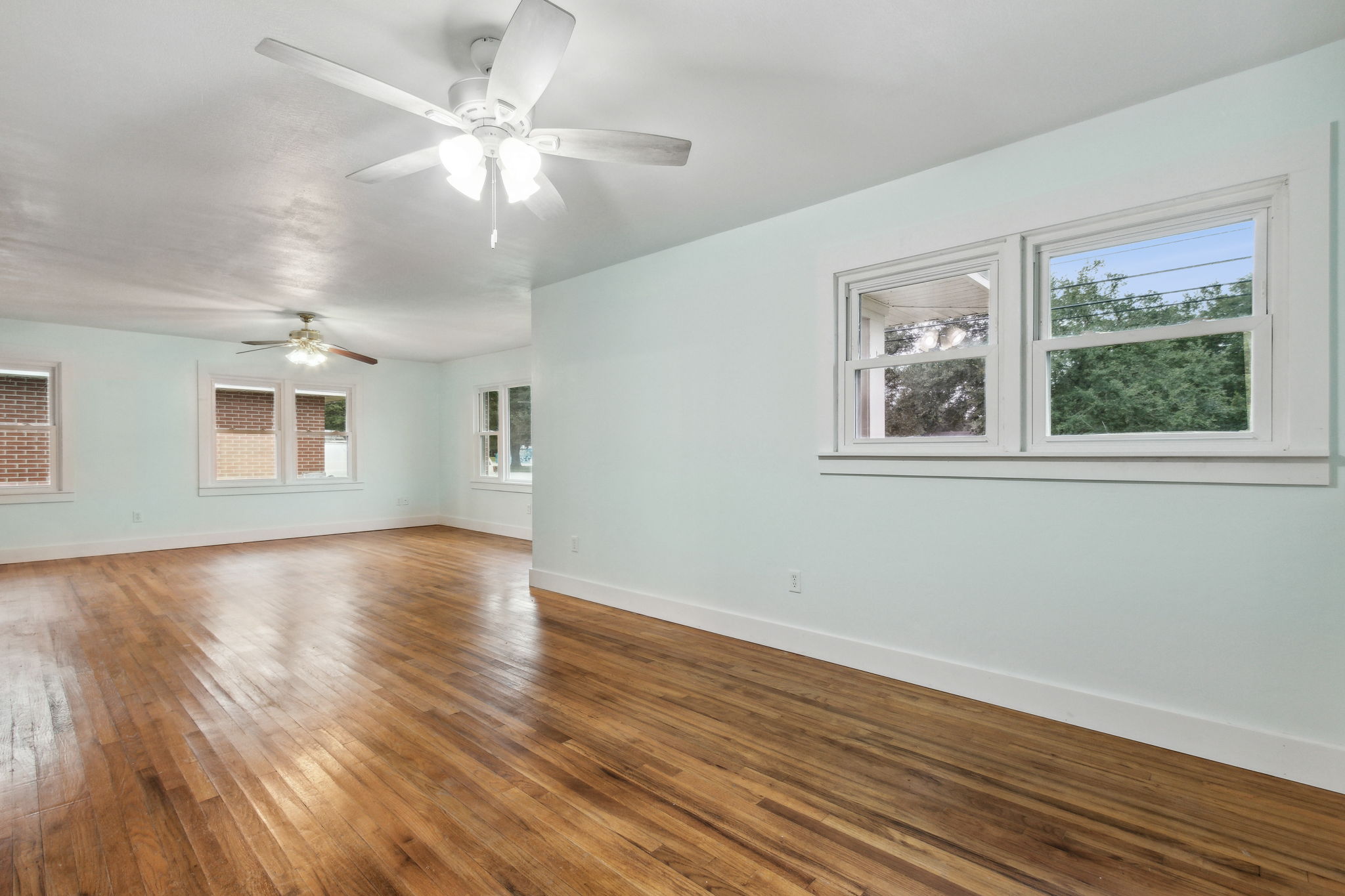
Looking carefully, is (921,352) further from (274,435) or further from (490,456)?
(274,435)

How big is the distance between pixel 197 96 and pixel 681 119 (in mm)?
1802

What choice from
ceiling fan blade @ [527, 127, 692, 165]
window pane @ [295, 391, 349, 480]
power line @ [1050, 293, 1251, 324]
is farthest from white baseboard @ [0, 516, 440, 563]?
power line @ [1050, 293, 1251, 324]

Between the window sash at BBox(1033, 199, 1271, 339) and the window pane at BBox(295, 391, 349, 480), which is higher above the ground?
the window sash at BBox(1033, 199, 1271, 339)

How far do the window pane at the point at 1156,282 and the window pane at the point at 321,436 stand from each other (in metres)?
8.66

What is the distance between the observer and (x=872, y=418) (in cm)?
324

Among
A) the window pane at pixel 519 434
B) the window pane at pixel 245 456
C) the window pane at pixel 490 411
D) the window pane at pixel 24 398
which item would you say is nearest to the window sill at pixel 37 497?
the window pane at pixel 24 398

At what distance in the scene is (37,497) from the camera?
628 centimetres

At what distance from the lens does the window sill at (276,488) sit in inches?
292

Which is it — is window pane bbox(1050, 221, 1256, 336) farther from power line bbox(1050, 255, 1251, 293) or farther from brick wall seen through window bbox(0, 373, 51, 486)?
brick wall seen through window bbox(0, 373, 51, 486)

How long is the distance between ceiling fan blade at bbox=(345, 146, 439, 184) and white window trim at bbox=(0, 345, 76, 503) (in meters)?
6.66

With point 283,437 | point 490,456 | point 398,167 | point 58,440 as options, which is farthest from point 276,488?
point 398,167

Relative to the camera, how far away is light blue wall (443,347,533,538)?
8.11 metres

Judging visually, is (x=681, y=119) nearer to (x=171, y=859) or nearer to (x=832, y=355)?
(x=832, y=355)

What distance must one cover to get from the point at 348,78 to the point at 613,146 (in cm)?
76
